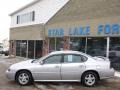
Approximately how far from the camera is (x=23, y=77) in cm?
1106

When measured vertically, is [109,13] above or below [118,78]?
above

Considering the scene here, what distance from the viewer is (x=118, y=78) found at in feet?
43.8

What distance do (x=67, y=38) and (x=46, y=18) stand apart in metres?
4.66

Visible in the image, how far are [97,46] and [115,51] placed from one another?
1843 millimetres

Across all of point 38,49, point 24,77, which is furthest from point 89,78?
point 38,49

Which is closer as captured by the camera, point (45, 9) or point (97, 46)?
point (97, 46)

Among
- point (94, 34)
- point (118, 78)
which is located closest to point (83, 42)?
point (94, 34)

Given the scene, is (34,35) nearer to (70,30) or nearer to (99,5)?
(70,30)

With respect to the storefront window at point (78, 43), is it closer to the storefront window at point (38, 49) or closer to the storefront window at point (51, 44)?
the storefront window at point (51, 44)

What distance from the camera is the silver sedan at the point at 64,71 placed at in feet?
35.8

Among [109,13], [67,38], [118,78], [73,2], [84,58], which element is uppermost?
[73,2]

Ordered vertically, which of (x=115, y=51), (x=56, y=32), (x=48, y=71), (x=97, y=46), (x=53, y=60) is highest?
(x=56, y=32)

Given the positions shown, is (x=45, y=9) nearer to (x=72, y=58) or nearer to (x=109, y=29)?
(x=109, y=29)

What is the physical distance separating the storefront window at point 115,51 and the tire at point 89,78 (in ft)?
17.5
